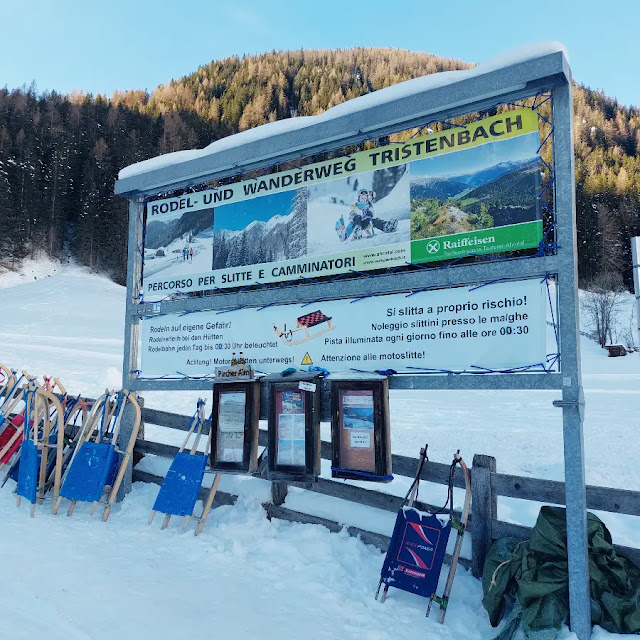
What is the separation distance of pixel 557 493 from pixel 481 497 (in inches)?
22.7

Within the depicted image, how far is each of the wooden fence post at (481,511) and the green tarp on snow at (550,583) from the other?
0.88 ft

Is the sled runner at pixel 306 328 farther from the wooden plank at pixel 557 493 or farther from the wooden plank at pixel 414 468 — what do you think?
the wooden plank at pixel 557 493

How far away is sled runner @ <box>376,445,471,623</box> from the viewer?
4039 millimetres

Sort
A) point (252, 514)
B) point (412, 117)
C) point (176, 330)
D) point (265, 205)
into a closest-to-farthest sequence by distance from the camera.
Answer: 1. point (412, 117)
2. point (252, 514)
3. point (265, 205)
4. point (176, 330)

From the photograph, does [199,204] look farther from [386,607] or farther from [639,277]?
[639,277]

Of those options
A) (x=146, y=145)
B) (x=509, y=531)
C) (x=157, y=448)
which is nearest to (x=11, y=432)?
(x=157, y=448)

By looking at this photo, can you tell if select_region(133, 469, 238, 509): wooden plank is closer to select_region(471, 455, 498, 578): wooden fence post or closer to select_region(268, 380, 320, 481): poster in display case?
select_region(268, 380, 320, 481): poster in display case

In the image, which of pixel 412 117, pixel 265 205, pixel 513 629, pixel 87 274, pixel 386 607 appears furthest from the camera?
pixel 87 274

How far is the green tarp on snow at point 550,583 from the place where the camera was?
11.9ft

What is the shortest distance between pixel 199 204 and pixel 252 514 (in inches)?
141

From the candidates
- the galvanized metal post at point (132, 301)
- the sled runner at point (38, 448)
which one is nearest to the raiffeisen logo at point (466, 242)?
the galvanized metal post at point (132, 301)

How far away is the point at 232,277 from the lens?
6.19 meters

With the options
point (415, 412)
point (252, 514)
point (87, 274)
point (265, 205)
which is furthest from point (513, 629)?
point (87, 274)

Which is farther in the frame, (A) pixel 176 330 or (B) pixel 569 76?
(A) pixel 176 330
